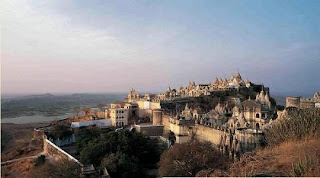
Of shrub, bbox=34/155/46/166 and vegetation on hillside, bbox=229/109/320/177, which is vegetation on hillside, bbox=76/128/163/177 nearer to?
→ shrub, bbox=34/155/46/166

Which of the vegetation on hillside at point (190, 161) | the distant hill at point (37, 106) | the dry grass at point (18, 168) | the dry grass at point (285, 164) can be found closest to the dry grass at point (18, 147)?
the dry grass at point (18, 168)

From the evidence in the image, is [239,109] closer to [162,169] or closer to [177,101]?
[162,169]

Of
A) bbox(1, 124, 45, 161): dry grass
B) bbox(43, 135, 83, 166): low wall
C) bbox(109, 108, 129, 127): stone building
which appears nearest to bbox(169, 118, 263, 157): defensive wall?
bbox(43, 135, 83, 166): low wall

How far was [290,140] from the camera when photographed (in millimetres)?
10922

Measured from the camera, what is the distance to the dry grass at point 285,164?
6496 mm

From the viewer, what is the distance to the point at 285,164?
7.69 metres

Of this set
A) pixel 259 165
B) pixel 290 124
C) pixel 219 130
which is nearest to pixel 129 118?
pixel 219 130

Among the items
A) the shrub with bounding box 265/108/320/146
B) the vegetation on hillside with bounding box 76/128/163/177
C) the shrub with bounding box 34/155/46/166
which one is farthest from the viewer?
the shrub with bounding box 34/155/46/166

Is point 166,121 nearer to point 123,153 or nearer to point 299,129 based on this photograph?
point 123,153

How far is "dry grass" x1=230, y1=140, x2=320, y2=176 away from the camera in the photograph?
6.50 metres

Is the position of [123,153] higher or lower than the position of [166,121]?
lower

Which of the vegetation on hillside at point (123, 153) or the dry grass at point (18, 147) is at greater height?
the vegetation on hillside at point (123, 153)

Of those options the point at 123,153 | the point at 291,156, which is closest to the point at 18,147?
the point at 123,153

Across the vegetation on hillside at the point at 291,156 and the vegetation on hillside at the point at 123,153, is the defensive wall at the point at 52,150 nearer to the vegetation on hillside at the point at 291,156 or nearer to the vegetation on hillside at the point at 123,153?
the vegetation on hillside at the point at 123,153
